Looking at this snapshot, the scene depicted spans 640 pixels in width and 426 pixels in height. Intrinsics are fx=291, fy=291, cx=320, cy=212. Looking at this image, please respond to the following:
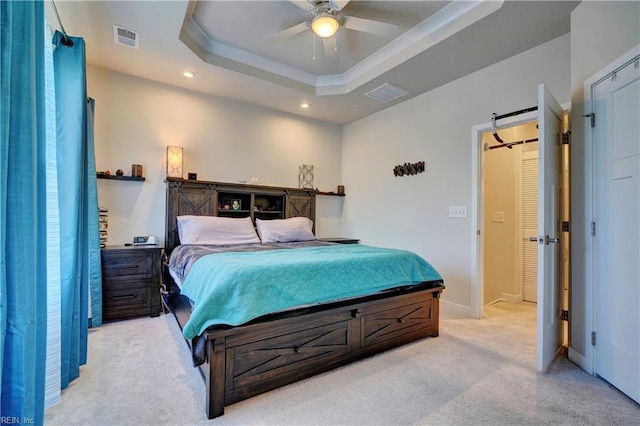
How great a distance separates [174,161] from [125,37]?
4.48 ft

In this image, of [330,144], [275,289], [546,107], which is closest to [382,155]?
[330,144]

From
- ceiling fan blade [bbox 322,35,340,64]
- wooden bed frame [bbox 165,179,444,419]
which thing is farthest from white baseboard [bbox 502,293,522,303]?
ceiling fan blade [bbox 322,35,340,64]

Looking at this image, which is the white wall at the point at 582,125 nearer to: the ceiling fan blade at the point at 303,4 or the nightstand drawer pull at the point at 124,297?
the ceiling fan blade at the point at 303,4

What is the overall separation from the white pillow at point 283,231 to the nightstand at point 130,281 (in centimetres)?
121

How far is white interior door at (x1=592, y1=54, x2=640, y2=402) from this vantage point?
5.76 ft

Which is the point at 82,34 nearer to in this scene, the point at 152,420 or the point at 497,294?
the point at 152,420

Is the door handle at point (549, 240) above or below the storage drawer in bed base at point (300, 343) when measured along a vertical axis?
above

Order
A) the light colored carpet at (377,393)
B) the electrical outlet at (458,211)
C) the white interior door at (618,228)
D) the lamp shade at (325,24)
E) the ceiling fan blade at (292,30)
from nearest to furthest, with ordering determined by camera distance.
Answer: the light colored carpet at (377,393) < the white interior door at (618,228) < the lamp shade at (325,24) < the ceiling fan blade at (292,30) < the electrical outlet at (458,211)

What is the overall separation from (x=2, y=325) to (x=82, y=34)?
9.62ft

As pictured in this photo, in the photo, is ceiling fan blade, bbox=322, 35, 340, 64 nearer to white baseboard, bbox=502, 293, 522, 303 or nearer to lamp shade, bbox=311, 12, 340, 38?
lamp shade, bbox=311, 12, 340, 38

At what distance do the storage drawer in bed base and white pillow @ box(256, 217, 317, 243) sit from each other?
1.76 m

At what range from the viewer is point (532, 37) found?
2688 mm

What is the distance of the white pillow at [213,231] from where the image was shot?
334 centimetres

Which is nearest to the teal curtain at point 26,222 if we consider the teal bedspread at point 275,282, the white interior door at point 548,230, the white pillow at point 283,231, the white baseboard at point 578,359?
the teal bedspread at point 275,282
